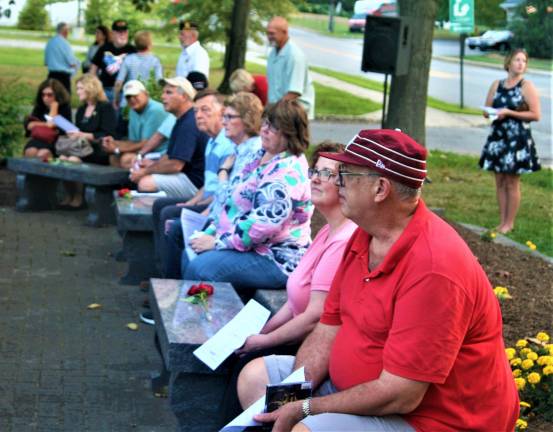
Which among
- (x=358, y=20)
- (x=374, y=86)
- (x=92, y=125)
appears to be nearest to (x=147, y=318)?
(x=92, y=125)

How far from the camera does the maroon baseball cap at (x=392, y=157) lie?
3.58m

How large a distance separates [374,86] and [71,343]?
1015 inches

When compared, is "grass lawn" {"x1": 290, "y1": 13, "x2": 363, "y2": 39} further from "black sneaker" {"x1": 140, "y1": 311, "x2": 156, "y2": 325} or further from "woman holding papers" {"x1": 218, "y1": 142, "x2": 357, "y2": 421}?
"woman holding papers" {"x1": 218, "y1": 142, "x2": 357, "y2": 421}

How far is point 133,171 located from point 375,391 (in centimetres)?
635

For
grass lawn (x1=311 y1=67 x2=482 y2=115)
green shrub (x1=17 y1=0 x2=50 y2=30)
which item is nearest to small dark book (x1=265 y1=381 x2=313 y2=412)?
grass lawn (x1=311 y1=67 x2=482 y2=115)

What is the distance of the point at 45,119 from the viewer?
11.9m

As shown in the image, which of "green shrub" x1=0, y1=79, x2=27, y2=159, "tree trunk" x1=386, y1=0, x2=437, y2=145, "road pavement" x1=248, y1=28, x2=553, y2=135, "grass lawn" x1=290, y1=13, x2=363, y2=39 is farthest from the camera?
"grass lawn" x1=290, y1=13, x2=363, y2=39

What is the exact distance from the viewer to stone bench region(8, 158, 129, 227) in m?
10.3

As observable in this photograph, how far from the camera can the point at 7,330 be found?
6.88 meters

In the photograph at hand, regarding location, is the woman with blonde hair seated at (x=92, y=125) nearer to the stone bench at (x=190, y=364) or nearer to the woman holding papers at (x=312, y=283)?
the stone bench at (x=190, y=364)

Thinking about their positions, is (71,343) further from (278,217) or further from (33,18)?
(33,18)

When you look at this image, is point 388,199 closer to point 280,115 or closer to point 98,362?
point 280,115

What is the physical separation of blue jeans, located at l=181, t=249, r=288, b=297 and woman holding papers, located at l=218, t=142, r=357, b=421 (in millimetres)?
1004

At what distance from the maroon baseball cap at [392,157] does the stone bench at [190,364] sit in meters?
1.46
